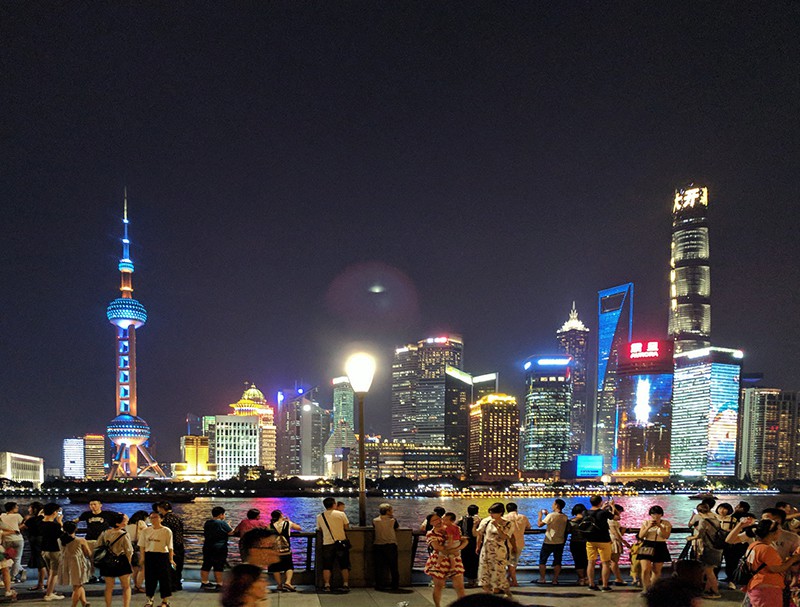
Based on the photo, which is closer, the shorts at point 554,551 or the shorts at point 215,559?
the shorts at point 215,559

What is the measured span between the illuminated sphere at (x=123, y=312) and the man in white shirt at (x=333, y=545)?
639 ft

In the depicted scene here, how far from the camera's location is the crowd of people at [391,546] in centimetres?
1140

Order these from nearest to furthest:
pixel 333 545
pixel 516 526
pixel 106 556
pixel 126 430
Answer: pixel 106 556 → pixel 516 526 → pixel 333 545 → pixel 126 430

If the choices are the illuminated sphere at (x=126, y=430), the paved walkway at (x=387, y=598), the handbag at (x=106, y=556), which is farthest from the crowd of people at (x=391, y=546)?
the illuminated sphere at (x=126, y=430)

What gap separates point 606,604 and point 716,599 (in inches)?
79.3

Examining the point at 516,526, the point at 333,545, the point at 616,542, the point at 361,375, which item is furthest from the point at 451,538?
the point at 616,542

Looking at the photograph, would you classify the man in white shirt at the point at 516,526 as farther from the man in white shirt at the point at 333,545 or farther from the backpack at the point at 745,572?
the backpack at the point at 745,572

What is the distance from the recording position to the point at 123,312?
645 ft

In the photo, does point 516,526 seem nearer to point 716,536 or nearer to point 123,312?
point 716,536

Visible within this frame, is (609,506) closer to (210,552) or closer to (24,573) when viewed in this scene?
(210,552)

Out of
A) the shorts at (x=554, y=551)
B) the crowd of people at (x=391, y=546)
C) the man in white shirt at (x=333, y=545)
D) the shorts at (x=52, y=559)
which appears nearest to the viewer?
the crowd of people at (x=391, y=546)

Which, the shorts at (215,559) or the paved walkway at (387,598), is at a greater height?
the shorts at (215,559)

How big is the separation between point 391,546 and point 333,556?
41.5 inches

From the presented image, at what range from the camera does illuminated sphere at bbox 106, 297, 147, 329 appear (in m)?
196
